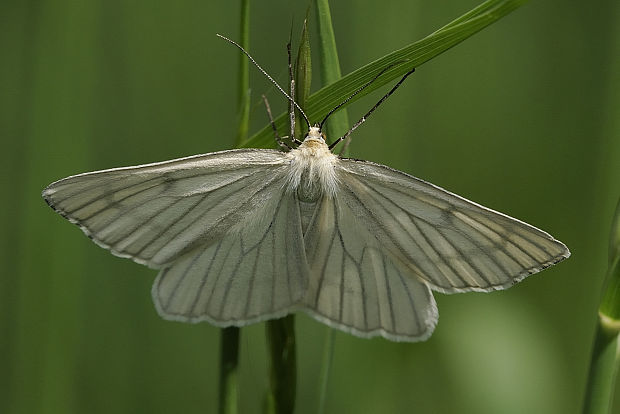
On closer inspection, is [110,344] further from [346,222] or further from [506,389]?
[506,389]

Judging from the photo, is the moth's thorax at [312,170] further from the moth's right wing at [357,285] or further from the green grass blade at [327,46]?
the green grass blade at [327,46]

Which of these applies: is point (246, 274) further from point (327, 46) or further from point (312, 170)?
point (327, 46)

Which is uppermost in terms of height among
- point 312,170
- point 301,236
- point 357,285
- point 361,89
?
point 361,89

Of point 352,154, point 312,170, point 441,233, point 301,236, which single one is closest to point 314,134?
point 312,170

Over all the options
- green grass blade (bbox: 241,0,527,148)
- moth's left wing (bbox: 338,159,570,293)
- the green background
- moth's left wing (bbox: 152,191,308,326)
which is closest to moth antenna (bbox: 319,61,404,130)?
green grass blade (bbox: 241,0,527,148)

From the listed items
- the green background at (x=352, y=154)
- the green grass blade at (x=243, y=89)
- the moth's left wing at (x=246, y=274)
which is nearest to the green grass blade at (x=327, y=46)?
the green grass blade at (x=243, y=89)

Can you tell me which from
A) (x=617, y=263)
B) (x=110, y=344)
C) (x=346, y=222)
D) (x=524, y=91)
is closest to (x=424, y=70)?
(x=524, y=91)
